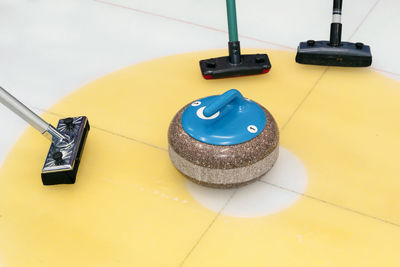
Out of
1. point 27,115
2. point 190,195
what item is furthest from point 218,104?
point 27,115

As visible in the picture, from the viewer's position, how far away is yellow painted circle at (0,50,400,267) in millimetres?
1683

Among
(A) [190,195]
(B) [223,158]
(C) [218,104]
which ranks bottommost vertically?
(A) [190,195]

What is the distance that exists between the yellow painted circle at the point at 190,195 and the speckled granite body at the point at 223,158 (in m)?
0.15

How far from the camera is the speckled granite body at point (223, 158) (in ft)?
5.58

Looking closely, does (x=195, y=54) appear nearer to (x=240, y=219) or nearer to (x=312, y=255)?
(x=240, y=219)

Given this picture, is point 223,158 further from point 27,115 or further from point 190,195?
point 27,115

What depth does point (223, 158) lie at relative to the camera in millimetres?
1694

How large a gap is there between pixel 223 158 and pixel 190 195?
273 mm

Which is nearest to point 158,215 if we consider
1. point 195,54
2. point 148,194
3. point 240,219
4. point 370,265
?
point 148,194

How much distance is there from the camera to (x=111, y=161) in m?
2.06

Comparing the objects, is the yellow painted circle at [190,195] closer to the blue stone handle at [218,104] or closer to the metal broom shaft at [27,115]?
the metal broom shaft at [27,115]

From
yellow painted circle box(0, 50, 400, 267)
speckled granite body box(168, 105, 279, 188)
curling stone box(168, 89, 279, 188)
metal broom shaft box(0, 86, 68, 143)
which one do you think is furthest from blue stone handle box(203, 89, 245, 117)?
metal broom shaft box(0, 86, 68, 143)

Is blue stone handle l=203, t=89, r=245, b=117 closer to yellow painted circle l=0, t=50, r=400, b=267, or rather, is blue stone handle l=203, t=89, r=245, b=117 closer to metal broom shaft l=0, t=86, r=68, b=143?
yellow painted circle l=0, t=50, r=400, b=267

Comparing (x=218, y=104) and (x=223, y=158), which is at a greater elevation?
(x=218, y=104)
